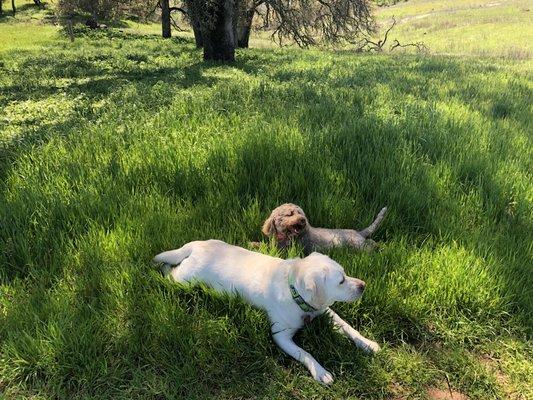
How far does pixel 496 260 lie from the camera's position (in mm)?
3486

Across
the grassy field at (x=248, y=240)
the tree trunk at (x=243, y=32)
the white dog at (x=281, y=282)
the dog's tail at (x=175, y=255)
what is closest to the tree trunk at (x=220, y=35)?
the grassy field at (x=248, y=240)

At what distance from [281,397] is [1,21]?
160 feet

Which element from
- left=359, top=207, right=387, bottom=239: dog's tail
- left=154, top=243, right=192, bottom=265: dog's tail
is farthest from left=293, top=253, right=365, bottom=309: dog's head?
left=359, top=207, right=387, bottom=239: dog's tail

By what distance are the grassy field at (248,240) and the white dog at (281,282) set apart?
0.27 feet

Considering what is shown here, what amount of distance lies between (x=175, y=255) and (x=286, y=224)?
0.89m

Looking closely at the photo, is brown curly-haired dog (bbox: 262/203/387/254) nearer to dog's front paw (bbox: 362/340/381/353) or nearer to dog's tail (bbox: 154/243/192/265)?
dog's tail (bbox: 154/243/192/265)

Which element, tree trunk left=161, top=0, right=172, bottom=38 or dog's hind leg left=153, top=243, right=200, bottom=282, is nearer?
dog's hind leg left=153, top=243, right=200, bottom=282

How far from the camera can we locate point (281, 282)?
2.97m

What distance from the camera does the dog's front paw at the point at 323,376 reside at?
8.81ft

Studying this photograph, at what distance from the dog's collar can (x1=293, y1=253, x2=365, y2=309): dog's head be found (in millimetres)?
34

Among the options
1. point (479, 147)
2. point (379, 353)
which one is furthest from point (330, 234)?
point (479, 147)

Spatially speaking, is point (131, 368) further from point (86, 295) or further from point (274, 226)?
point (274, 226)

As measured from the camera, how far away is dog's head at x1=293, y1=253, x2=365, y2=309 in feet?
8.93

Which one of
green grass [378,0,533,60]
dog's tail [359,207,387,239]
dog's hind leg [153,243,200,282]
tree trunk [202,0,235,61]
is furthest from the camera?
green grass [378,0,533,60]
